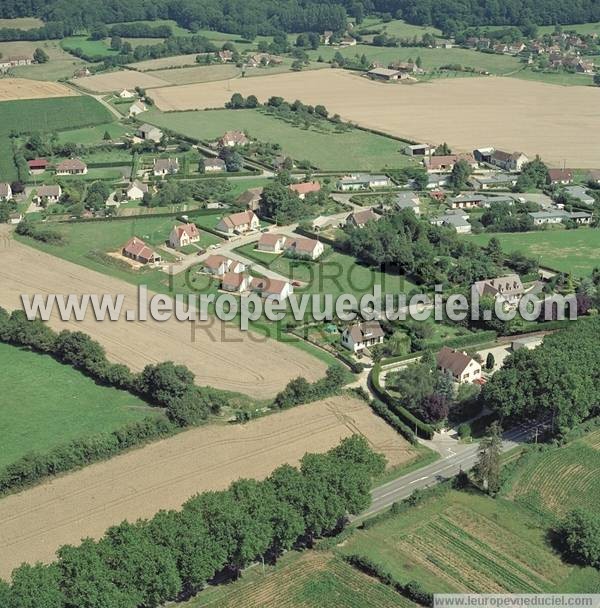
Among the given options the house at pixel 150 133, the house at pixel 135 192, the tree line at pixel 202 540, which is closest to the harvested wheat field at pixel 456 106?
the house at pixel 150 133

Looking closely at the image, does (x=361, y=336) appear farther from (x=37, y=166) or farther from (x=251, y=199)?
(x=37, y=166)

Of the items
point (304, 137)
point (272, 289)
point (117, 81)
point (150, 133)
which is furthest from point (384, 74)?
point (272, 289)

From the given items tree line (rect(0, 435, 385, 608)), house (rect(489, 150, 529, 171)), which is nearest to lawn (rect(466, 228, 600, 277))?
house (rect(489, 150, 529, 171))

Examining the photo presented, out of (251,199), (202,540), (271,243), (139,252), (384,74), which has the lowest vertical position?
(202,540)

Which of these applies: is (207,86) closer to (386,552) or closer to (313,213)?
(313,213)

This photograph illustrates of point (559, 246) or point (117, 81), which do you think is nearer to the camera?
point (559, 246)

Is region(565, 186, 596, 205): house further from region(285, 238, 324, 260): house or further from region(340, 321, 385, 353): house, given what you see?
region(340, 321, 385, 353): house

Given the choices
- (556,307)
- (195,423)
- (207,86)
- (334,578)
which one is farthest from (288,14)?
(334,578)
